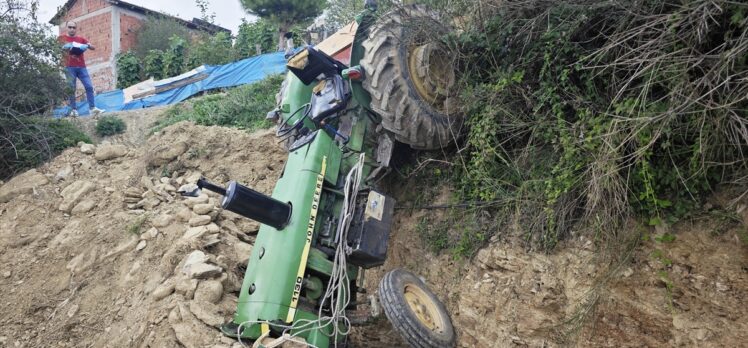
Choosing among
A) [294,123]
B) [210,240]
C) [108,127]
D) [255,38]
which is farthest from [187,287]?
[255,38]

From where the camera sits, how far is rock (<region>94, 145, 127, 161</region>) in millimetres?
7445

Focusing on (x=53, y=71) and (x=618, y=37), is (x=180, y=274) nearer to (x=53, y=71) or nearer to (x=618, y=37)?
(x=618, y=37)

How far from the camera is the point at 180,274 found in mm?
4742

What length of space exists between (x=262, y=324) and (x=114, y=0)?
21999 millimetres

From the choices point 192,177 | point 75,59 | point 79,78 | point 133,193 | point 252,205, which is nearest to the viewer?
point 252,205

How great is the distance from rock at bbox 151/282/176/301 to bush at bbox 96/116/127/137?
575cm

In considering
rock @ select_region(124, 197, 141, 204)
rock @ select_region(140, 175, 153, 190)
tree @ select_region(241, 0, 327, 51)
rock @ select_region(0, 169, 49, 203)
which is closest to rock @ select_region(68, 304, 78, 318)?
rock @ select_region(124, 197, 141, 204)

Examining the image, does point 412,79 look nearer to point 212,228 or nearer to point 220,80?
→ point 212,228

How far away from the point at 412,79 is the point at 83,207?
4125mm

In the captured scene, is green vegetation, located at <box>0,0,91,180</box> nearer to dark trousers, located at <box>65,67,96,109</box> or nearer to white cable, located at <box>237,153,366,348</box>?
dark trousers, located at <box>65,67,96,109</box>

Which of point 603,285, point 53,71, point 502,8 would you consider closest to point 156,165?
point 53,71

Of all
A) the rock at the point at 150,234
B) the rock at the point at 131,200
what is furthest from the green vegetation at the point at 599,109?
the rock at the point at 131,200

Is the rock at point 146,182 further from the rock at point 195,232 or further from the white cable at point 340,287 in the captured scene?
the white cable at point 340,287

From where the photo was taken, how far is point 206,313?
171 inches
